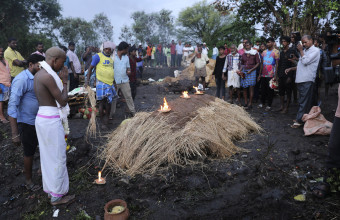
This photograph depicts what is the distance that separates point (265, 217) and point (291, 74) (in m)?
4.22

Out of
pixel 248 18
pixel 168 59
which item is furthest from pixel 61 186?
pixel 168 59

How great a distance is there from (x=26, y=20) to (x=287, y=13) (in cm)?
2068

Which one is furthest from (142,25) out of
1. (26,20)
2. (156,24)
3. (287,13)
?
(287,13)

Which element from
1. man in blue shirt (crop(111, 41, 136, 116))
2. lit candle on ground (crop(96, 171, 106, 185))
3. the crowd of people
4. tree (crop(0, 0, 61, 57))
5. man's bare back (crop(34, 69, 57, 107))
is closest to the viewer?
man's bare back (crop(34, 69, 57, 107))

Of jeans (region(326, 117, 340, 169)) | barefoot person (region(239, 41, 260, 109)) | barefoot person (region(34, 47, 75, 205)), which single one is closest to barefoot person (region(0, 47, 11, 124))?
barefoot person (region(34, 47, 75, 205))

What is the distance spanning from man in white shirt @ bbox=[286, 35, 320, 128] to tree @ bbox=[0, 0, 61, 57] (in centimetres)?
1665

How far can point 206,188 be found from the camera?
10.2 feet

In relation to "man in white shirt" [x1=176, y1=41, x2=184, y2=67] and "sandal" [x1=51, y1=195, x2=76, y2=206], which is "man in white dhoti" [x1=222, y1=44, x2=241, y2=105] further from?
"man in white shirt" [x1=176, y1=41, x2=184, y2=67]

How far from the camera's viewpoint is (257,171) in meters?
3.44

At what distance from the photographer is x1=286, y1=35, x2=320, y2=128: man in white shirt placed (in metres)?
4.68

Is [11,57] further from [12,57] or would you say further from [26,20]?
[26,20]

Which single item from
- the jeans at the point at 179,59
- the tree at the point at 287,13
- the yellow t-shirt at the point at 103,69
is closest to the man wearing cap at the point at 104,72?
the yellow t-shirt at the point at 103,69

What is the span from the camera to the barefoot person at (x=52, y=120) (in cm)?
272

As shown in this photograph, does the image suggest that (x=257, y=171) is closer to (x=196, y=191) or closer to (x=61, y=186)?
(x=196, y=191)
